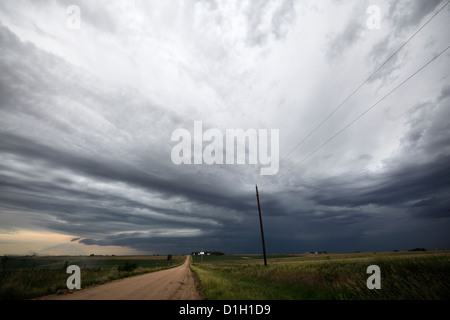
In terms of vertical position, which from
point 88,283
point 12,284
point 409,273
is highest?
point 409,273

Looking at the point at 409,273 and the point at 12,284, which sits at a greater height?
the point at 409,273

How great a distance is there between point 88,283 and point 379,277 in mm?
19466
